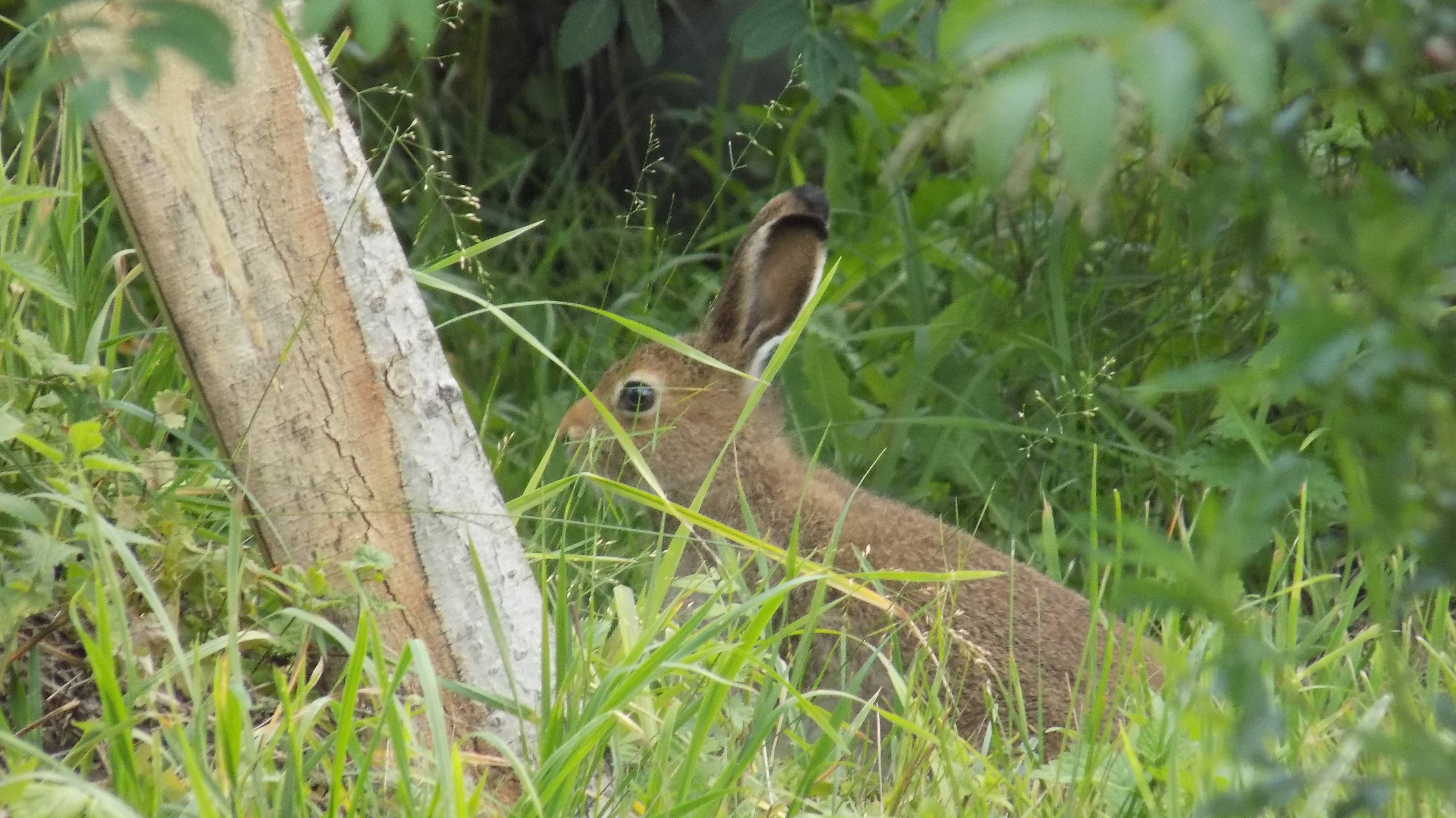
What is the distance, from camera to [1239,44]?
1.18m

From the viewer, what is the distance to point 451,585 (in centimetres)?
311

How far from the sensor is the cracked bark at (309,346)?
3.01 m

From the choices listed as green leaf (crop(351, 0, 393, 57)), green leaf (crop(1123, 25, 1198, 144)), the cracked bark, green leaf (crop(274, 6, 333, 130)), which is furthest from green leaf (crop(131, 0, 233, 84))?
the cracked bark

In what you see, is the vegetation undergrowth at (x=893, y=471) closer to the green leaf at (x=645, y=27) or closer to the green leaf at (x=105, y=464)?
the green leaf at (x=105, y=464)

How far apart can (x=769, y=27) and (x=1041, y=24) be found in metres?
3.96

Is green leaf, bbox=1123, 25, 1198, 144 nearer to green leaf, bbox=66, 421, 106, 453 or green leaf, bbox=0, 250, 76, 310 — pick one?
green leaf, bbox=66, 421, 106, 453

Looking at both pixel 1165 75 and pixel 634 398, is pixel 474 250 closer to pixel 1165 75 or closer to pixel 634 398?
pixel 634 398

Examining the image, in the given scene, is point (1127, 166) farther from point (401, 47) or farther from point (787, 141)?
point (401, 47)

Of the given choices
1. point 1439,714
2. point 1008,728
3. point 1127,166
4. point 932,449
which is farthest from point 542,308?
point 1439,714

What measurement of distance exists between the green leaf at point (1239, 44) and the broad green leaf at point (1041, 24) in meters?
0.02

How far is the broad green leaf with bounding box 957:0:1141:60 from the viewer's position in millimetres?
1194

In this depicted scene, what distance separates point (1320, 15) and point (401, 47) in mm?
5485

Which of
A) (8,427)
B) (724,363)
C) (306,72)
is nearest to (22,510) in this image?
(8,427)

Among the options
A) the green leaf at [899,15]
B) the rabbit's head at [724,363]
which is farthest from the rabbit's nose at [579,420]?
the green leaf at [899,15]
